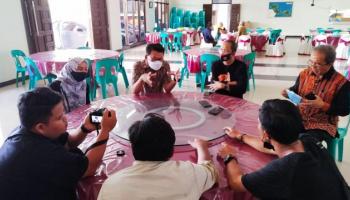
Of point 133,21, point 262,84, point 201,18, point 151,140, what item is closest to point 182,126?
point 151,140

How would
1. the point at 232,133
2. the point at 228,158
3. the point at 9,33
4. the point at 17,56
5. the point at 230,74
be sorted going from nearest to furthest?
the point at 228,158 < the point at 232,133 < the point at 230,74 < the point at 17,56 < the point at 9,33

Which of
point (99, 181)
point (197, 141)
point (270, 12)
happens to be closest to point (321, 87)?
point (197, 141)

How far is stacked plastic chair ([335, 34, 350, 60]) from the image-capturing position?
772 centimetres

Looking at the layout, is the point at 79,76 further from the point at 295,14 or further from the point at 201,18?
the point at 295,14

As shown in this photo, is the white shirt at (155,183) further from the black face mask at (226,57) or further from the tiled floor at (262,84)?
the tiled floor at (262,84)

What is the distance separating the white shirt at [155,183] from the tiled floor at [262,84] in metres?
2.00

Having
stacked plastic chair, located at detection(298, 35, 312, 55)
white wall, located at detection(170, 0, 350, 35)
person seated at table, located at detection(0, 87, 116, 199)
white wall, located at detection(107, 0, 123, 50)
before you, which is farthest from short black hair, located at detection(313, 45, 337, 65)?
white wall, located at detection(170, 0, 350, 35)

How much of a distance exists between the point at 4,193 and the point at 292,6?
1554 cm

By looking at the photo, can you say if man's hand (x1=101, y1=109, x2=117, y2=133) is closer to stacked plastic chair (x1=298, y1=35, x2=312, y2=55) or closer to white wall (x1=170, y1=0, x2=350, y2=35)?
stacked plastic chair (x1=298, y1=35, x2=312, y2=55)

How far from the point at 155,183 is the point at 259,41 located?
9.17m

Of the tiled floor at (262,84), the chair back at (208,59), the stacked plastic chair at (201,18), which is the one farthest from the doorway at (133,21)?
the chair back at (208,59)

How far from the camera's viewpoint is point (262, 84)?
536cm

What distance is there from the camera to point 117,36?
32.3ft

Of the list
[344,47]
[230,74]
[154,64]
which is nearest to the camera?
[154,64]
